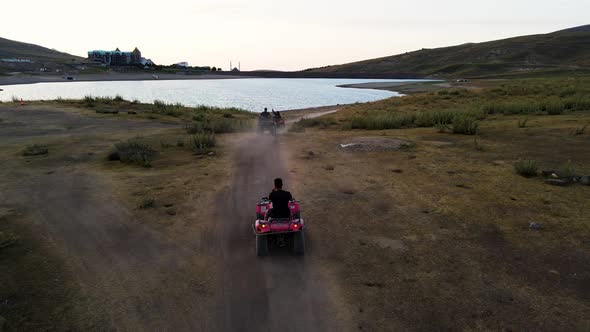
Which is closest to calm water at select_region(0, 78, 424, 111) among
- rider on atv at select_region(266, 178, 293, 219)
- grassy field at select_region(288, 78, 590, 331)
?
grassy field at select_region(288, 78, 590, 331)

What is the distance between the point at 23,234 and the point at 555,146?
60.4 feet

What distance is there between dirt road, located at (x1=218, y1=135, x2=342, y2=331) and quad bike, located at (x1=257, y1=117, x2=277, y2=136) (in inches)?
499

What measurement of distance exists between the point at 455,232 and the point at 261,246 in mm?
4359

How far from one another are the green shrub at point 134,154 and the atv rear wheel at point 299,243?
891 centimetres

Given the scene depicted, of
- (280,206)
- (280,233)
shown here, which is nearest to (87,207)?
(280,206)

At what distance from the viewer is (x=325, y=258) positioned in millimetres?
7363

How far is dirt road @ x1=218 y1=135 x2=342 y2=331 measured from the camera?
5477mm

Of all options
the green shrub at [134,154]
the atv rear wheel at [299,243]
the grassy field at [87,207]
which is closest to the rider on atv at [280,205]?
the atv rear wheel at [299,243]

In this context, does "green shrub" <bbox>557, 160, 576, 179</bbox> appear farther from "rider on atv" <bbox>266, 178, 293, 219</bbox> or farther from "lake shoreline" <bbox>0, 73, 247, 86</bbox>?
"lake shoreline" <bbox>0, 73, 247, 86</bbox>

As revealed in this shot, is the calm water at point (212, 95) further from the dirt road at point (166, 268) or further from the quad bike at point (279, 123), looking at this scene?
the dirt road at point (166, 268)

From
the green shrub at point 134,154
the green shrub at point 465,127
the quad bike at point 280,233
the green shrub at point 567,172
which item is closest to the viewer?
the quad bike at point 280,233

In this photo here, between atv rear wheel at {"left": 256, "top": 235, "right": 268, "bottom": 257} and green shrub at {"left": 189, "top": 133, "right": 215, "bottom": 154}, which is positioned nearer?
atv rear wheel at {"left": 256, "top": 235, "right": 268, "bottom": 257}

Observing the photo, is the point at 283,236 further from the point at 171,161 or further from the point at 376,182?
the point at 171,161

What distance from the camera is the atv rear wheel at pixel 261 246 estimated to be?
740 cm
